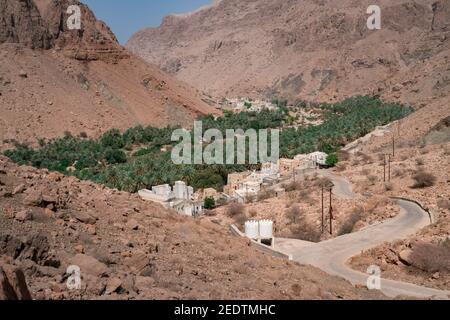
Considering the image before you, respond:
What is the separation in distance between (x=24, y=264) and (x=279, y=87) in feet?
335

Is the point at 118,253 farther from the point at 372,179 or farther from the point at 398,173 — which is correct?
the point at 372,179

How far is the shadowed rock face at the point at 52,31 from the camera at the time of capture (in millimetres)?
59000

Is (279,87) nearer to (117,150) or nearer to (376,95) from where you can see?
(376,95)

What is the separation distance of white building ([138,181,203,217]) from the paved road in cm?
1103

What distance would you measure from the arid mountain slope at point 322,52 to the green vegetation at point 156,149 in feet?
47.4

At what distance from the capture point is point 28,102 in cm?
5250

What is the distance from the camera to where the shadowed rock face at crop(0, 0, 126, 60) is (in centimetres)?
5900

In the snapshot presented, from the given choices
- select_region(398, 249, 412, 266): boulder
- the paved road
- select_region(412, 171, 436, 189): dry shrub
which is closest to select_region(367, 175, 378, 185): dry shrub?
select_region(412, 171, 436, 189): dry shrub

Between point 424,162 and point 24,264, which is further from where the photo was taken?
point 424,162

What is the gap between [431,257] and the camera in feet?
42.7

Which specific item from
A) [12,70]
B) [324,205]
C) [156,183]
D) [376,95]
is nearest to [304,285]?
[324,205]
